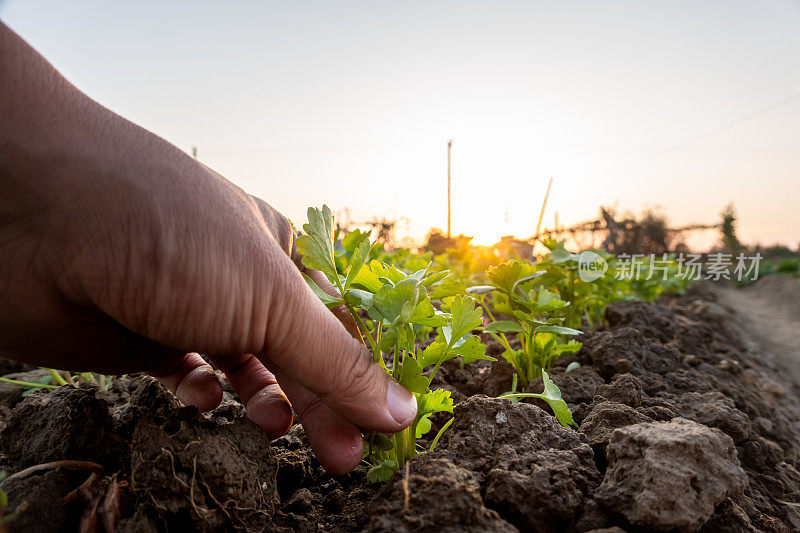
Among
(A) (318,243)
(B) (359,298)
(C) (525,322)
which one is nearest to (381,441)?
(B) (359,298)

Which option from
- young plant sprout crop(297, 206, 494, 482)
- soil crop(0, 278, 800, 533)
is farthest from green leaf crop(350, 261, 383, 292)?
soil crop(0, 278, 800, 533)

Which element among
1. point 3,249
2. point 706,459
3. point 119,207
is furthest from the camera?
point 706,459

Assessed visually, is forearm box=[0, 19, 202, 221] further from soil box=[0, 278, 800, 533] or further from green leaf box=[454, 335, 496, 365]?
green leaf box=[454, 335, 496, 365]

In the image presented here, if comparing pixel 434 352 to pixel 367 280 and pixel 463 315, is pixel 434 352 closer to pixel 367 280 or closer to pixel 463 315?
pixel 463 315

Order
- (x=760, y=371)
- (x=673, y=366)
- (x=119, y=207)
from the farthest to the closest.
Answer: (x=760, y=371) → (x=673, y=366) → (x=119, y=207)

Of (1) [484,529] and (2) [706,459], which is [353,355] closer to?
(1) [484,529]

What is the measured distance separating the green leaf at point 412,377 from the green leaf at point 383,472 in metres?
0.24

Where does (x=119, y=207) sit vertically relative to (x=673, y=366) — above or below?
above

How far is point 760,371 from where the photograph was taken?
4863 millimetres

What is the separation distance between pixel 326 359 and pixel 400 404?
241 mm

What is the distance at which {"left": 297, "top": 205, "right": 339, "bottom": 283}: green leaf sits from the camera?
116 centimetres

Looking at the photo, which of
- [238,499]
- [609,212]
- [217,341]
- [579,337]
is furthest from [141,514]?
[609,212]

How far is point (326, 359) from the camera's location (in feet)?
3.51

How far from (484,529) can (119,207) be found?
97 cm
